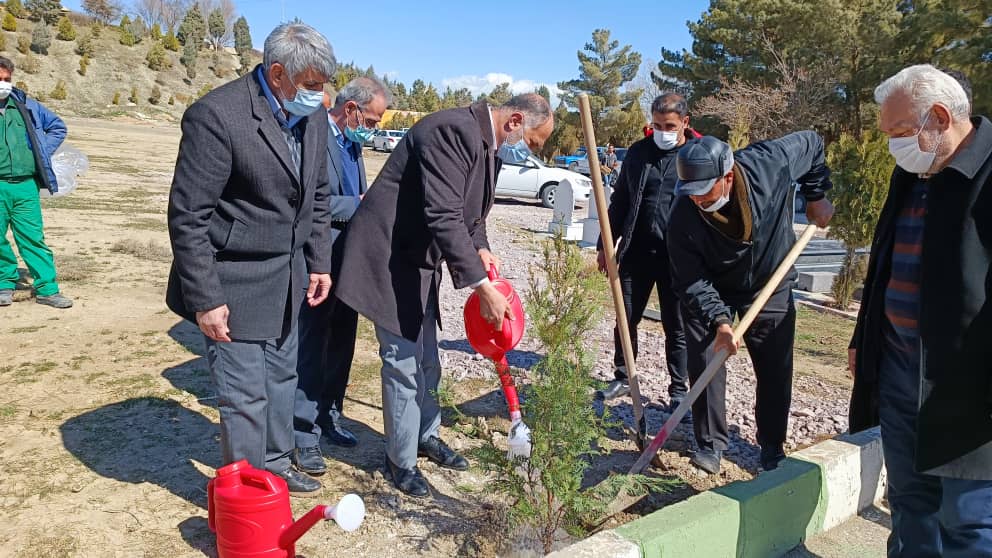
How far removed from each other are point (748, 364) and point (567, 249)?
3404mm

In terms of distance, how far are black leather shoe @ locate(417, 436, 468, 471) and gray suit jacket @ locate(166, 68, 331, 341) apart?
3.32ft

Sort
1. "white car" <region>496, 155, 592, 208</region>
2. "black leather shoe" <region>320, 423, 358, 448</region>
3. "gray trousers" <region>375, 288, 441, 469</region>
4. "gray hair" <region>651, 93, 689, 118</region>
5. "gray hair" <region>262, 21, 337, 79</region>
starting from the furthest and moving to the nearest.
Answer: "white car" <region>496, 155, 592, 208</region>
"gray hair" <region>651, 93, 689, 118</region>
"black leather shoe" <region>320, 423, 358, 448</region>
"gray trousers" <region>375, 288, 441, 469</region>
"gray hair" <region>262, 21, 337, 79</region>

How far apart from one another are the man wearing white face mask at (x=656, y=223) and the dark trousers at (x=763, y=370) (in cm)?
58

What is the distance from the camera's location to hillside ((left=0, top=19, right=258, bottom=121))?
127 feet

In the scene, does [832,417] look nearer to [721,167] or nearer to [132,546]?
[721,167]

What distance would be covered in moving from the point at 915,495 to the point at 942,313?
2.25ft

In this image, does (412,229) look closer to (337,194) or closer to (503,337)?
(503,337)

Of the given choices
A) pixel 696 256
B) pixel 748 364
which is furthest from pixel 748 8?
pixel 696 256

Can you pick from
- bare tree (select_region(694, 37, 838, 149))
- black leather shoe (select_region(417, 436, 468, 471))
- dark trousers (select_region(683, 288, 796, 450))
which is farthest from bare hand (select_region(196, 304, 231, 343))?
bare tree (select_region(694, 37, 838, 149))

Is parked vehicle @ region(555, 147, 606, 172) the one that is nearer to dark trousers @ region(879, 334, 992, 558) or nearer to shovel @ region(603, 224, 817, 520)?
shovel @ region(603, 224, 817, 520)

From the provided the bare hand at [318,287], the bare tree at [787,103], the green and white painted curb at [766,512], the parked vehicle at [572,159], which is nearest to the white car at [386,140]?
the parked vehicle at [572,159]

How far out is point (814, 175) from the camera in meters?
3.78

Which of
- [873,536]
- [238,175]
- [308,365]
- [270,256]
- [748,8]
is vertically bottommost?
[873,536]

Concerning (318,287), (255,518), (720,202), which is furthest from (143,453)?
(720,202)
